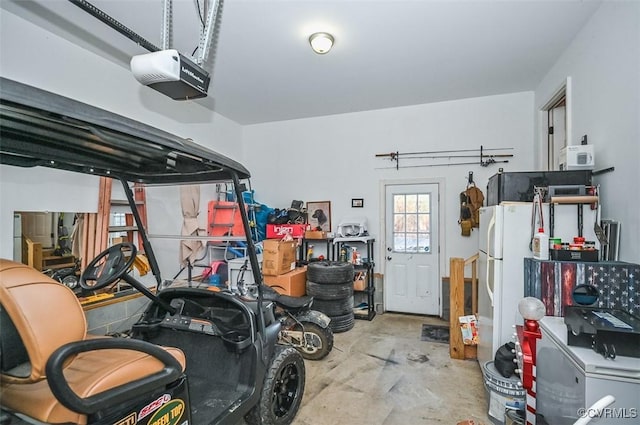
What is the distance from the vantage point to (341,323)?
420cm

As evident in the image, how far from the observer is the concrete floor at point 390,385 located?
2385 mm

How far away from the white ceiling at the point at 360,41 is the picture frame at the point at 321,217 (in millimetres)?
1796

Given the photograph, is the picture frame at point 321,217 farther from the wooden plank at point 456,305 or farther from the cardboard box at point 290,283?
the wooden plank at point 456,305

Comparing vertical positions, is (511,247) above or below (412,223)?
below

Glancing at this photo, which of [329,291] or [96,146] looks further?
[329,291]

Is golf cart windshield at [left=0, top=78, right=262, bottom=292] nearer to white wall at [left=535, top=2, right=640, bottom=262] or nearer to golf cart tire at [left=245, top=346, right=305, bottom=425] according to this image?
golf cart tire at [left=245, top=346, right=305, bottom=425]

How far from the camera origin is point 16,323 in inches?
39.7

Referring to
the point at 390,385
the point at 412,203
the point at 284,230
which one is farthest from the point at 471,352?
the point at 284,230

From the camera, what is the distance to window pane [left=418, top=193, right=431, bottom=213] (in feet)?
16.1

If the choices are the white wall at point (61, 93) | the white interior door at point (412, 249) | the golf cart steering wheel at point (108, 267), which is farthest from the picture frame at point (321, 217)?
the golf cart steering wheel at point (108, 267)

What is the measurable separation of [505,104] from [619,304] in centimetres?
333

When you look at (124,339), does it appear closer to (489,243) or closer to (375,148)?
(489,243)

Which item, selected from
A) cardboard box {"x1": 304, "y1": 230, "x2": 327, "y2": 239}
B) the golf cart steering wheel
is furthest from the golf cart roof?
cardboard box {"x1": 304, "y1": 230, "x2": 327, "y2": 239}

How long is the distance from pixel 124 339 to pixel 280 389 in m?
1.40
